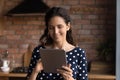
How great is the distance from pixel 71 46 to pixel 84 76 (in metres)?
0.18

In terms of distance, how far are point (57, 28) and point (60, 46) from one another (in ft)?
0.45

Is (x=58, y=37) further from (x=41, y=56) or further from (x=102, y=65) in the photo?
(x=102, y=65)

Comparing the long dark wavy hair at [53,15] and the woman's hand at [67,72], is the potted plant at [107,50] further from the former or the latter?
the woman's hand at [67,72]

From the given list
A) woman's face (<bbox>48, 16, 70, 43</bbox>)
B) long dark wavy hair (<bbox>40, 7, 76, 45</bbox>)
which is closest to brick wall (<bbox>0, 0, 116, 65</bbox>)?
long dark wavy hair (<bbox>40, 7, 76, 45</bbox>)

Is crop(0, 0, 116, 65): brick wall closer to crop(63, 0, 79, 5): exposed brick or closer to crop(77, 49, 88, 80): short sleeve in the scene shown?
crop(63, 0, 79, 5): exposed brick

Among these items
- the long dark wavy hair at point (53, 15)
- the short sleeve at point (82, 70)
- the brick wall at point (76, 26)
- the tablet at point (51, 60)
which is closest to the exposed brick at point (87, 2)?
the brick wall at point (76, 26)

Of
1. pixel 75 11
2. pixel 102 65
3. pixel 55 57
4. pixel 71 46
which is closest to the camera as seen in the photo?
pixel 55 57

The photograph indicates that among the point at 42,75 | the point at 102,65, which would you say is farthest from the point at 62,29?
the point at 102,65

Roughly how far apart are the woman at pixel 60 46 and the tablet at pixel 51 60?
0.02 meters

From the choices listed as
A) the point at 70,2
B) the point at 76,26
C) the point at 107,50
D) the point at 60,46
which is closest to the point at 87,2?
the point at 70,2

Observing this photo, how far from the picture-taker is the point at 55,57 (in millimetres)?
1386

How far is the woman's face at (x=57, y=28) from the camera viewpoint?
1.40 metres

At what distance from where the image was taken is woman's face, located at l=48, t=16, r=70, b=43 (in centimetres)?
140

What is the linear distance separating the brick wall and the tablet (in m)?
2.21
